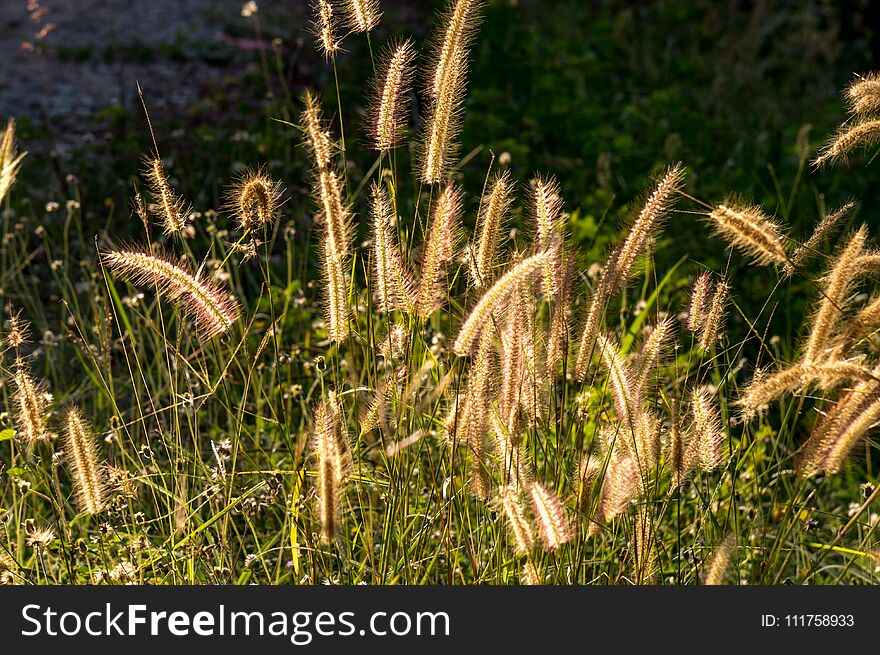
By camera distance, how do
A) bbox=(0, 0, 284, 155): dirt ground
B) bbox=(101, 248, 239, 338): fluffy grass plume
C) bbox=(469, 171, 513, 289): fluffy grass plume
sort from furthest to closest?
bbox=(0, 0, 284, 155): dirt ground, bbox=(469, 171, 513, 289): fluffy grass plume, bbox=(101, 248, 239, 338): fluffy grass plume

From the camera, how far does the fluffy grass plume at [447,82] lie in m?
2.37

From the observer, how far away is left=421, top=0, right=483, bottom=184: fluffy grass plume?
2.37 m

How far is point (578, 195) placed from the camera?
569cm

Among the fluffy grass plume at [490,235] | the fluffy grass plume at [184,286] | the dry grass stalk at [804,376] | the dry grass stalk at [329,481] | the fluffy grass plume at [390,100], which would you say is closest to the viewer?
the dry grass stalk at [329,481]

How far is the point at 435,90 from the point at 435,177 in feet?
0.61

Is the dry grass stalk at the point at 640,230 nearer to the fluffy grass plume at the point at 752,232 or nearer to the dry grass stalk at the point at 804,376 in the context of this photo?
the fluffy grass plume at the point at 752,232

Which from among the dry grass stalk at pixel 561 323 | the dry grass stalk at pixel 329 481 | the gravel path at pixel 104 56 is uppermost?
the gravel path at pixel 104 56

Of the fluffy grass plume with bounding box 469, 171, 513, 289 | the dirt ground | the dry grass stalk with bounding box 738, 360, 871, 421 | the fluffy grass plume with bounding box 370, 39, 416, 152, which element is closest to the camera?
the dry grass stalk with bounding box 738, 360, 871, 421

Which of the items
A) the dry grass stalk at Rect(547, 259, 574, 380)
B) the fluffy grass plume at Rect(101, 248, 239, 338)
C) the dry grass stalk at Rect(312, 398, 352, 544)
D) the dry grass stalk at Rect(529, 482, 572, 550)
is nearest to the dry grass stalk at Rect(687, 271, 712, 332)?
the dry grass stalk at Rect(547, 259, 574, 380)

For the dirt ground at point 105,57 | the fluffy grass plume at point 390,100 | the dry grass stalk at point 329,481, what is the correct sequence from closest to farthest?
1. the dry grass stalk at point 329,481
2. the fluffy grass plume at point 390,100
3. the dirt ground at point 105,57

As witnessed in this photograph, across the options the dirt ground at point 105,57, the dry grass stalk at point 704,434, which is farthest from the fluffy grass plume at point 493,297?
the dirt ground at point 105,57

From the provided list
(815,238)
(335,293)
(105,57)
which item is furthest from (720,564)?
(105,57)

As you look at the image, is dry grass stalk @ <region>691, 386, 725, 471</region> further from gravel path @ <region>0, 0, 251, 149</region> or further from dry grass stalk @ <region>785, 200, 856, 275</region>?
gravel path @ <region>0, 0, 251, 149</region>

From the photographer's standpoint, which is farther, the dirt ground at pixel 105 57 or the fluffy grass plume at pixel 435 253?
the dirt ground at pixel 105 57
